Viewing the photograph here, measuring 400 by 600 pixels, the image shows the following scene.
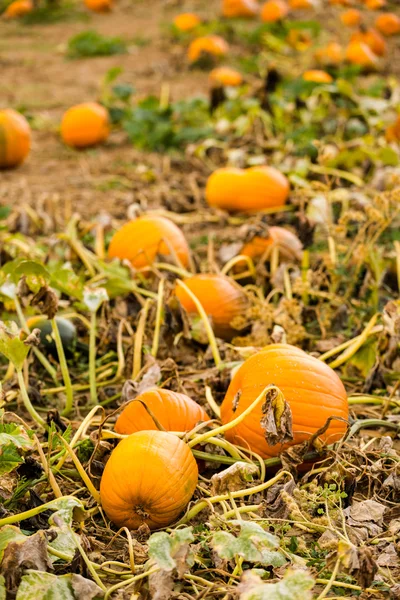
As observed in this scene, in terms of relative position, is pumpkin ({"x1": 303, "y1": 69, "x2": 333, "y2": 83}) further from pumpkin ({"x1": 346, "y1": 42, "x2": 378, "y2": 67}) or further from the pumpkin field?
pumpkin ({"x1": 346, "y1": 42, "x2": 378, "y2": 67})

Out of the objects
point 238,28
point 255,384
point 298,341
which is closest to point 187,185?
point 298,341

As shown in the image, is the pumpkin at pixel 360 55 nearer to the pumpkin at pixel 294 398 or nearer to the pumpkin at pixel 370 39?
the pumpkin at pixel 370 39

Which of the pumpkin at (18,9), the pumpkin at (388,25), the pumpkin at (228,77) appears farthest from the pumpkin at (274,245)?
the pumpkin at (18,9)

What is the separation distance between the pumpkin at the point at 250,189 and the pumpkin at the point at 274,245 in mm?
623

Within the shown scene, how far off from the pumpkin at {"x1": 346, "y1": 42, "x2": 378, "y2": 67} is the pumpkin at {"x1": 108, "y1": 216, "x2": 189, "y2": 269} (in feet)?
13.8

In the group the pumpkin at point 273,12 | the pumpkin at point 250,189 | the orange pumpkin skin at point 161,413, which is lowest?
the pumpkin at point 273,12

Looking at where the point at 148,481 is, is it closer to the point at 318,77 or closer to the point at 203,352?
the point at 203,352

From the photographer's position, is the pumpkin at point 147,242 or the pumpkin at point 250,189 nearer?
the pumpkin at point 147,242

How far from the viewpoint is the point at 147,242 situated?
3.50 meters

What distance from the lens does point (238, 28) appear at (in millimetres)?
9109

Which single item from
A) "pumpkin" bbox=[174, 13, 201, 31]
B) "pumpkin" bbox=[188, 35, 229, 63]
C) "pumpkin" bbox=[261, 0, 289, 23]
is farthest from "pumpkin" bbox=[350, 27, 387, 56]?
"pumpkin" bbox=[174, 13, 201, 31]

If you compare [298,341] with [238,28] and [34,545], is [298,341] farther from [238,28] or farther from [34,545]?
[238,28]

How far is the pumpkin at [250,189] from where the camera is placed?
4.29 metres

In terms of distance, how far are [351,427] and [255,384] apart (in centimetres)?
30
